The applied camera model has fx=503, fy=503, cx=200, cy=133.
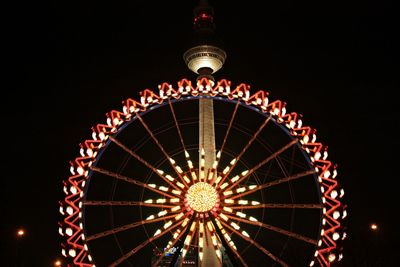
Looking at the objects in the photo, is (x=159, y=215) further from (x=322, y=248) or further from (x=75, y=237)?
(x=322, y=248)

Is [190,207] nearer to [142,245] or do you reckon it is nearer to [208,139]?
[142,245]

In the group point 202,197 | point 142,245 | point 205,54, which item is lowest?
point 142,245

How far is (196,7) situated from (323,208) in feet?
88.3

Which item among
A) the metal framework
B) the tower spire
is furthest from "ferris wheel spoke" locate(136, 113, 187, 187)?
the tower spire

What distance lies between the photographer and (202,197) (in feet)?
88.6

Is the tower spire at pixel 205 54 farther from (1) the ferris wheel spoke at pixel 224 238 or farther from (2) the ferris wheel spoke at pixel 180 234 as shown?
(1) the ferris wheel spoke at pixel 224 238

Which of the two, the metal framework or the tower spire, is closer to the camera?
the metal framework

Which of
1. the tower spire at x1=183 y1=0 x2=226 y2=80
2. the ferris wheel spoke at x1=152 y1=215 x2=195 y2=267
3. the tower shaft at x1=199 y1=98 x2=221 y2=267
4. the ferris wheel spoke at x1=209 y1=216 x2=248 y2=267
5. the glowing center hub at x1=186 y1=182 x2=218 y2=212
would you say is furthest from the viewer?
the tower spire at x1=183 y1=0 x2=226 y2=80

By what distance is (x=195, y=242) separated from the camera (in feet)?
93.5

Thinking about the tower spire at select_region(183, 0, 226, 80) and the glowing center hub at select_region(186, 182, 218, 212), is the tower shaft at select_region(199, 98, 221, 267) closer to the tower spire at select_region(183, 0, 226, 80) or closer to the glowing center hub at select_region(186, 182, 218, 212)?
the tower spire at select_region(183, 0, 226, 80)

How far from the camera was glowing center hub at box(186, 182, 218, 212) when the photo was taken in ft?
88.0

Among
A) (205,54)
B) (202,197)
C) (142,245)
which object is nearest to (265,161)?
(202,197)

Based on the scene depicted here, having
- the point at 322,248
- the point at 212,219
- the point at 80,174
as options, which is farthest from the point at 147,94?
the point at 322,248

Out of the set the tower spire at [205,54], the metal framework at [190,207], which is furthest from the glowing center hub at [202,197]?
the tower spire at [205,54]
